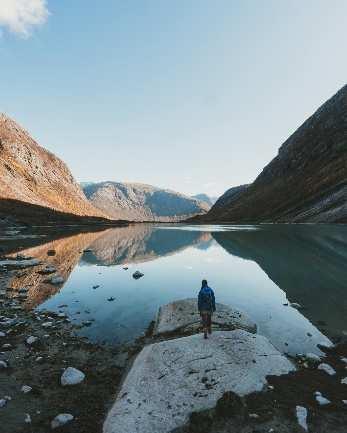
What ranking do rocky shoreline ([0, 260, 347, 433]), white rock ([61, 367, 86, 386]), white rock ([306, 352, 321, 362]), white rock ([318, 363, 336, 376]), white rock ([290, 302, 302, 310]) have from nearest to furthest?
1. rocky shoreline ([0, 260, 347, 433])
2. white rock ([61, 367, 86, 386])
3. white rock ([318, 363, 336, 376])
4. white rock ([306, 352, 321, 362])
5. white rock ([290, 302, 302, 310])

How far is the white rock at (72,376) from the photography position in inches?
532

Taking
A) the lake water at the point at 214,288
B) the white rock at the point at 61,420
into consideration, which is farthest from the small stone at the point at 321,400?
the white rock at the point at 61,420

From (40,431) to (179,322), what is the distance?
32.0 feet

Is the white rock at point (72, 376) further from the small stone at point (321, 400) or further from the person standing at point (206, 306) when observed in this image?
the small stone at point (321, 400)

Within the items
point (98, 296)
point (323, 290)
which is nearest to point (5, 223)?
point (98, 296)

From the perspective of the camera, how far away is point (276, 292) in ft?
98.5

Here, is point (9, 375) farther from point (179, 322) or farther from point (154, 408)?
point (179, 322)

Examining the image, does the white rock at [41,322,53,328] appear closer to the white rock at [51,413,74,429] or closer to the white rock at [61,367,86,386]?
the white rock at [61,367,86,386]

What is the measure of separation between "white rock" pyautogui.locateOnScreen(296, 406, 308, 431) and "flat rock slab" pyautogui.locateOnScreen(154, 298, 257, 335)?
21.7ft

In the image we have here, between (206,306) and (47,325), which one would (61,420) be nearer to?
(206,306)

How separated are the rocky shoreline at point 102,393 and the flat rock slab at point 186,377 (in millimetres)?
400

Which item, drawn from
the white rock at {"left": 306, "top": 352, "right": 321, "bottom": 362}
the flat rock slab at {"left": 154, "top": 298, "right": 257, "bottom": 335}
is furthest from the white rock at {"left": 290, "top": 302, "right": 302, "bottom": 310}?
the white rock at {"left": 306, "top": 352, "right": 321, "bottom": 362}

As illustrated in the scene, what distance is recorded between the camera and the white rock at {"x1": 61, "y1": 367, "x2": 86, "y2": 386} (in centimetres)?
1352

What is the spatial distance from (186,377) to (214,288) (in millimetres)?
19397
